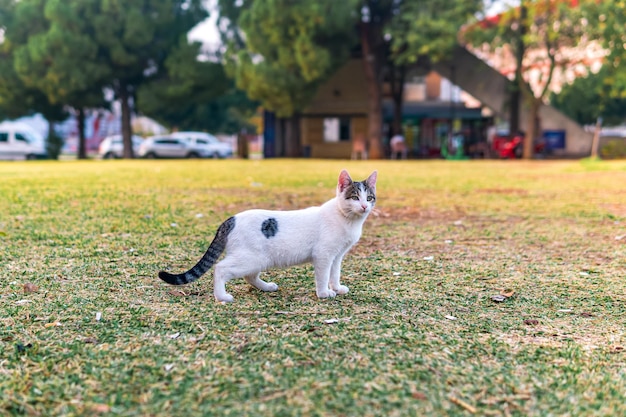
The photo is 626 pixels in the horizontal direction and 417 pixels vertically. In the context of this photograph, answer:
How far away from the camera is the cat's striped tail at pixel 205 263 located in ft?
10.3

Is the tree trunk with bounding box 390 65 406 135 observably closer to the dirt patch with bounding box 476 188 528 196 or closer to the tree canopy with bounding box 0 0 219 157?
the tree canopy with bounding box 0 0 219 157

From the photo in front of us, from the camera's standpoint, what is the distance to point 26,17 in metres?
29.6

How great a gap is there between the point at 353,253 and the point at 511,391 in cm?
261

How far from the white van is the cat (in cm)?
2897

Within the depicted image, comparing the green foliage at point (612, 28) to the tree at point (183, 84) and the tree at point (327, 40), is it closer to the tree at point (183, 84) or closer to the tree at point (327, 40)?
the tree at point (327, 40)

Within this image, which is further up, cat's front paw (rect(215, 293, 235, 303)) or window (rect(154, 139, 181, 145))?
window (rect(154, 139, 181, 145))

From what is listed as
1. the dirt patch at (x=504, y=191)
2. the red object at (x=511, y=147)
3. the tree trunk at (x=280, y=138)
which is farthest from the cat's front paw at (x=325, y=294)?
the tree trunk at (x=280, y=138)

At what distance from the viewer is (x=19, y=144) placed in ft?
95.5

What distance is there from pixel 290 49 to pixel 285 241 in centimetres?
2247

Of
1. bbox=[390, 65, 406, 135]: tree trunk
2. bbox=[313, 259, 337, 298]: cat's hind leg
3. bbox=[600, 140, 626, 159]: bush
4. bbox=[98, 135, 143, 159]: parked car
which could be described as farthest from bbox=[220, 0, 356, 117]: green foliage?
bbox=[313, 259, 337, 298]: cat's hind leg

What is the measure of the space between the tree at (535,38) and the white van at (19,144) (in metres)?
20.8

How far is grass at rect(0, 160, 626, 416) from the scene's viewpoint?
201 centimetres

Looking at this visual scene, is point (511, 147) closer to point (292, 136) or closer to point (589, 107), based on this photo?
point (292, 136)

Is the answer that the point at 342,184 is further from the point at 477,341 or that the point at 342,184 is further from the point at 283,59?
the point at 283,59
